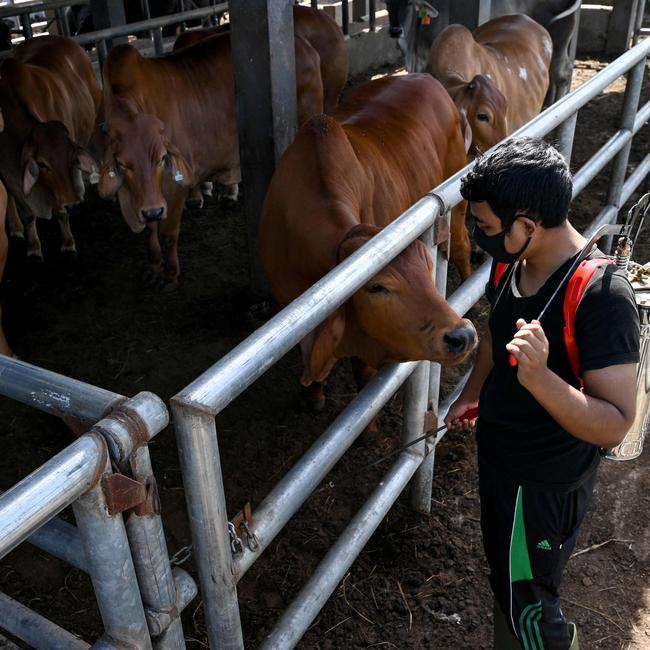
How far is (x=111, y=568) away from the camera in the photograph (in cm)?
132

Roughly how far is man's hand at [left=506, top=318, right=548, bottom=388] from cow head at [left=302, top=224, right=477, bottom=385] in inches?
33.2

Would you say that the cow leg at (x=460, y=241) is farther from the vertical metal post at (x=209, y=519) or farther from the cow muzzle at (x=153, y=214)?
the vertical metal post at (x=209, y=519)

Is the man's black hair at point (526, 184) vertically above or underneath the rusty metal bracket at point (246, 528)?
above

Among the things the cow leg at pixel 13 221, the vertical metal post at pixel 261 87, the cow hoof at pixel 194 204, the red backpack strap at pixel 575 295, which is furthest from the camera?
the cow hoof at pixel 194 204

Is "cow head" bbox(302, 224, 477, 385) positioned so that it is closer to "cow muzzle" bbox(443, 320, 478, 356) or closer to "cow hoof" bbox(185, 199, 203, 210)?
"cow muzzle" bbox(443, 320, 478, 356)

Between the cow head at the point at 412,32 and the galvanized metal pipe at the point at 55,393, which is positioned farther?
the cow head at the point at 412,32

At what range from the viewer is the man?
1646 mm

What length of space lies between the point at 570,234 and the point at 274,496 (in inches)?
38.6

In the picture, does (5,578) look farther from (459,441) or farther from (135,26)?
(135,26)

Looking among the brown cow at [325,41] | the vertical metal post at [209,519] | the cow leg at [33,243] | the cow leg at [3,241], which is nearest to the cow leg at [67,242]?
the cow leg at [33,243]

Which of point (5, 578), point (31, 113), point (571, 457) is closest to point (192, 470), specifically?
point (571, 457)

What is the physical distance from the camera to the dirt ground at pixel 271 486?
2.82 m

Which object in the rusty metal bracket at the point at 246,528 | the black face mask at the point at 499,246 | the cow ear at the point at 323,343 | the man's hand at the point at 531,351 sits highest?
the black face mask at the point at 499,246

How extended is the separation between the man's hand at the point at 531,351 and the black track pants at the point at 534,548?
0.53 metres
